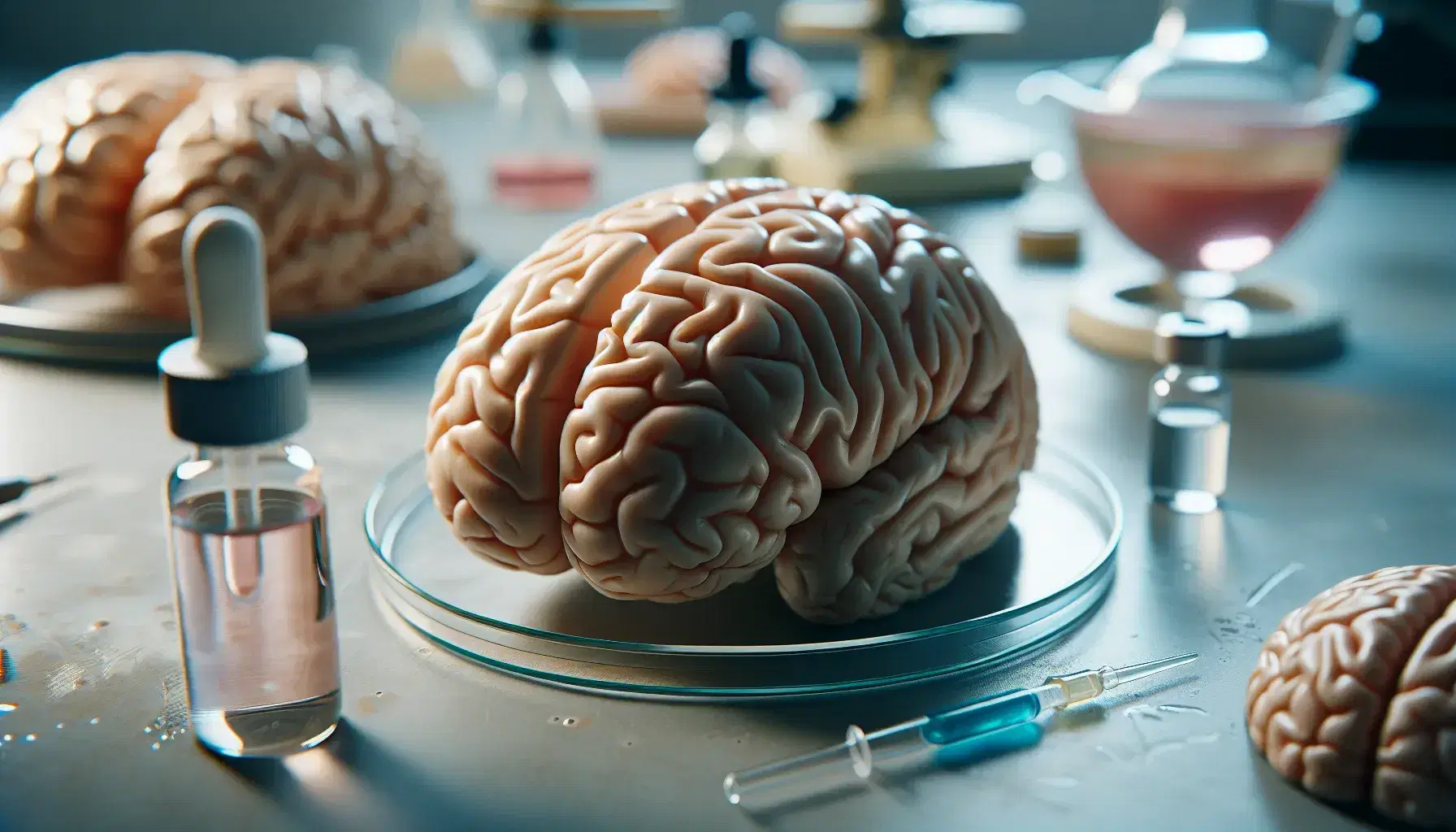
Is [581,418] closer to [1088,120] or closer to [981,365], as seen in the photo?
[981,365]

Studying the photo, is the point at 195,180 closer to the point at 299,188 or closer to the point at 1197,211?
the point at 299,188

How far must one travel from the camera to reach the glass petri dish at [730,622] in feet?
3.10

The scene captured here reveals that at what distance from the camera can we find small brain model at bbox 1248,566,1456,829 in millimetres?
782

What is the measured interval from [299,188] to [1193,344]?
1.02 meters

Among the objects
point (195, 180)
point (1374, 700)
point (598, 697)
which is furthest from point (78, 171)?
point (1374, 700)

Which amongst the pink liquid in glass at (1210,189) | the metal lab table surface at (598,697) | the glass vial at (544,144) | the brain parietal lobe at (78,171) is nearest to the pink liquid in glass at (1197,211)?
the pink liquid in glass at (1210,189)

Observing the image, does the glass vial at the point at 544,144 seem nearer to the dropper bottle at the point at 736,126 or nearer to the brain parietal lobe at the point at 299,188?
the dropper bottle at the point at 736,126

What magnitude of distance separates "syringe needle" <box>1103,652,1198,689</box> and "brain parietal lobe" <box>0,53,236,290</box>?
1.29 m

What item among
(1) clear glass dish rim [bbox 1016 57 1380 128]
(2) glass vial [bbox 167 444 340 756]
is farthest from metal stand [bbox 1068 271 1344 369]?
(2) glass vial [bbox 167 444 340 756]

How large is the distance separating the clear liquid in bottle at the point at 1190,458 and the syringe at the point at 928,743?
0.40 m

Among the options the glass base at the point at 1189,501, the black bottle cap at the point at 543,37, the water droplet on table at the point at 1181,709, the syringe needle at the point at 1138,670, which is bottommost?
the glass base at the point at 1189,501

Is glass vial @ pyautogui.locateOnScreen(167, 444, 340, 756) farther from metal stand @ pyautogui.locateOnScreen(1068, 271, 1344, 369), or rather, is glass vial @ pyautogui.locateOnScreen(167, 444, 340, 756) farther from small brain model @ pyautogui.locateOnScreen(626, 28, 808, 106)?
small brain model @ pyautogui.locateOnScreen(626, 28, 808, 106)

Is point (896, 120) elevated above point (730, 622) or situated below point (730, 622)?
above

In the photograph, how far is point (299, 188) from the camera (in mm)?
1718
